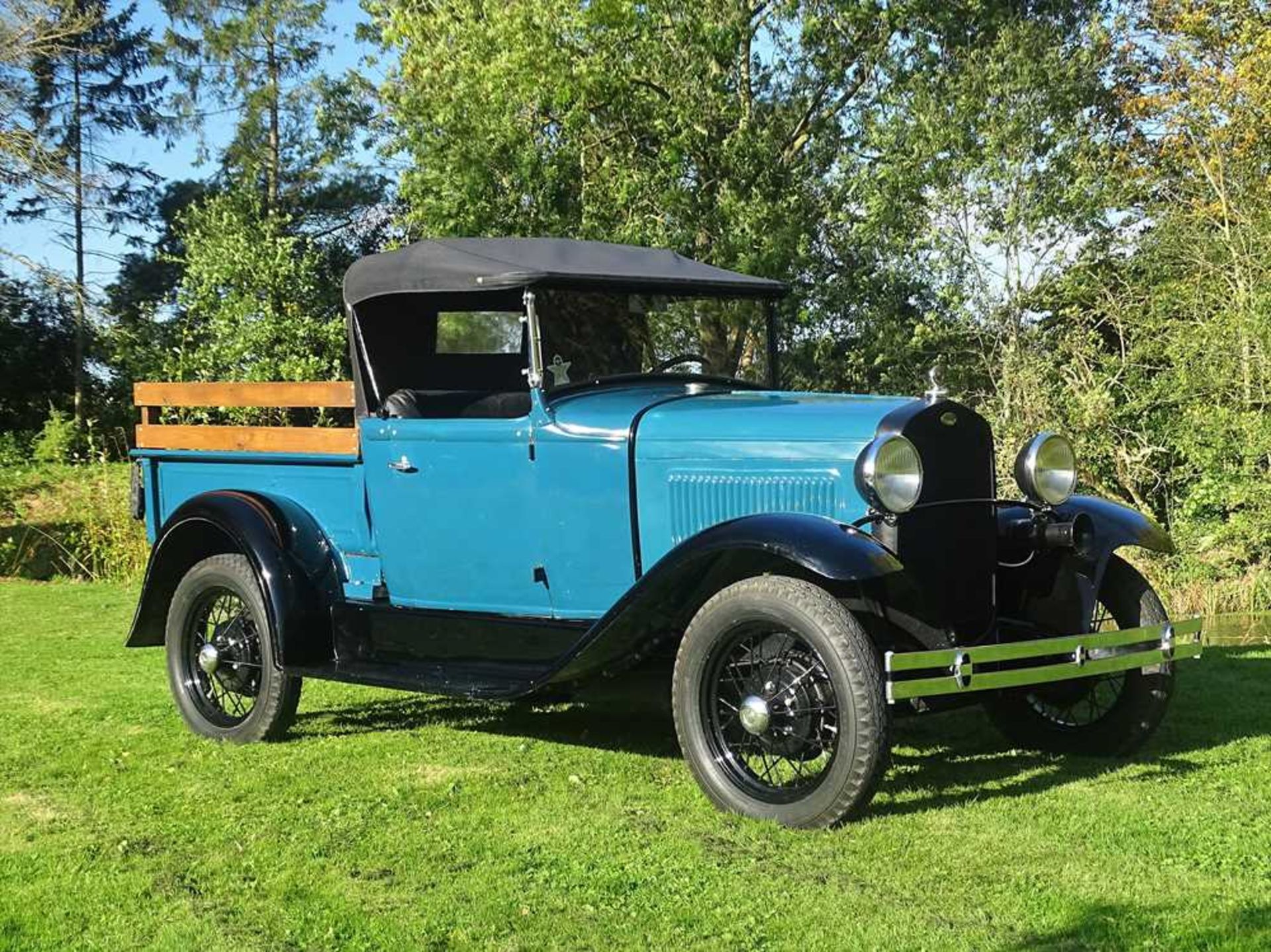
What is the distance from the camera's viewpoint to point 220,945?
143 inches

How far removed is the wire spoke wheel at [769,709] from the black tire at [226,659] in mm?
2173

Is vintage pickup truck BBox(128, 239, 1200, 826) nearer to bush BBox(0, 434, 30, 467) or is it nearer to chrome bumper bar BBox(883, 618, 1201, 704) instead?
chrome bumper bar BBox(883, 618, 1201, 704)

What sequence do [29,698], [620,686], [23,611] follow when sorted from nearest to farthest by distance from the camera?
[620,686] → [29,698] → [23,611]

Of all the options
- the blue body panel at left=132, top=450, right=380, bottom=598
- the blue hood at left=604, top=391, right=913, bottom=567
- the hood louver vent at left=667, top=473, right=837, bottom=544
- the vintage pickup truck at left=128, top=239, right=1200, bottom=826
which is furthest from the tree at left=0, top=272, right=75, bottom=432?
the hood louver vent at left=667, top=473, right=837, bottom=544

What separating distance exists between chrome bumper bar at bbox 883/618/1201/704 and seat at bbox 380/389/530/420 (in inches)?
82.9

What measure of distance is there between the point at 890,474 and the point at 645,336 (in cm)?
172

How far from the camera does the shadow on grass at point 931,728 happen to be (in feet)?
17.0

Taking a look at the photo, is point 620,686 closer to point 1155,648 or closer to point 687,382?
point 687,382

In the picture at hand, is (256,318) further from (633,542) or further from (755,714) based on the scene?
(755,714)

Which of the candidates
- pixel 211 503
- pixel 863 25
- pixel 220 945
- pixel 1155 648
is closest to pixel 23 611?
pixel 211 503

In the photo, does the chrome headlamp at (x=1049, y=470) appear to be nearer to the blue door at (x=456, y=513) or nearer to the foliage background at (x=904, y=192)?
the blue door at (x=456, y=513)

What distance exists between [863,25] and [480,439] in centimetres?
1312

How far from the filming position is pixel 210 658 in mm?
6305

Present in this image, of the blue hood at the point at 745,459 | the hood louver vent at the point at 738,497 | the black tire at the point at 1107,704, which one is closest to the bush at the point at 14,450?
the blue hood at the point at 745,459
